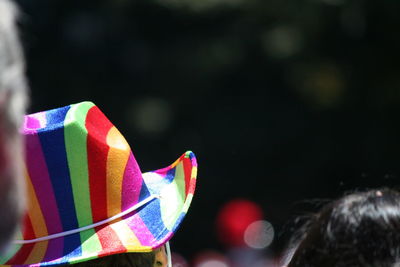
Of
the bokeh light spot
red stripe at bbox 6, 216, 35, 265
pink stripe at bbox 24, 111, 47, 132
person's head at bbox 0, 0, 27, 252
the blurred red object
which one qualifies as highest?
person's head at bbox 0, 0, 27, 252

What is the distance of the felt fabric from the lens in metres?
2.30

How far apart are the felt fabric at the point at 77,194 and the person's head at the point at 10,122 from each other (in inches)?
43.5

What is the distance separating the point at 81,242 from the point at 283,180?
9.34m

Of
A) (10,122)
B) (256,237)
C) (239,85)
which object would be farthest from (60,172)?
(239,85)

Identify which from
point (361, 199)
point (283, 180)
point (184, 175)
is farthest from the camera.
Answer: point (283, 180)

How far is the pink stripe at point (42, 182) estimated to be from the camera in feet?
7.59

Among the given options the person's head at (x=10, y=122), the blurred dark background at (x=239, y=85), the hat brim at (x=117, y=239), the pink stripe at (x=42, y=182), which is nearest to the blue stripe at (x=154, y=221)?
the hat brim at (x=117, y=239)

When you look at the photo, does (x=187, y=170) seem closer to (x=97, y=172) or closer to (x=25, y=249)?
(x=97, y=172)

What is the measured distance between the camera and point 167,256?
2.51 meters

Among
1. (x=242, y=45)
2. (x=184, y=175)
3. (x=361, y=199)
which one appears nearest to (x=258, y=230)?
(x=242, y=45)

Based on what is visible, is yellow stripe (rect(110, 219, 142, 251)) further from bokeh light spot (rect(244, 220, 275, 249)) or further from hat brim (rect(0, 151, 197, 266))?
bokeh light spot (rect(244, 220, 275, 249))

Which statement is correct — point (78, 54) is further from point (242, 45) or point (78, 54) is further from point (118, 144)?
point (118, 144)

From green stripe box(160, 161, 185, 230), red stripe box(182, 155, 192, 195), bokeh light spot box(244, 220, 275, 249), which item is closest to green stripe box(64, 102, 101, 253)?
green stripe box(160, 161, 185, 230)

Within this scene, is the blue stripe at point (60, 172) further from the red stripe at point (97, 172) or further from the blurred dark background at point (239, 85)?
the blurred dark background at point (239, 85)
